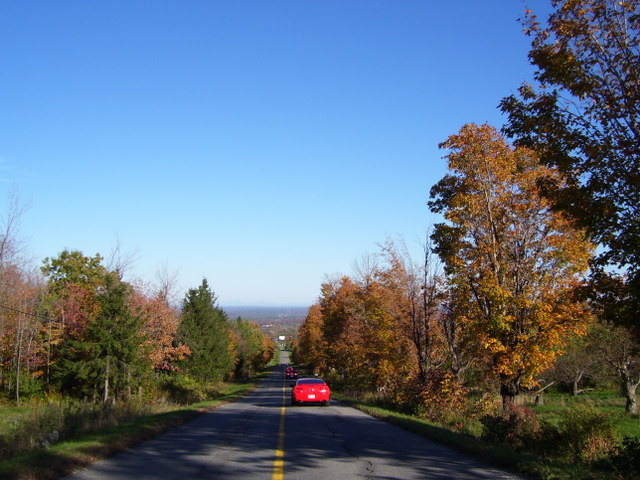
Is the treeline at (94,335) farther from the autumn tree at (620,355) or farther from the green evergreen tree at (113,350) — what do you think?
the autumn tree at (620,355)

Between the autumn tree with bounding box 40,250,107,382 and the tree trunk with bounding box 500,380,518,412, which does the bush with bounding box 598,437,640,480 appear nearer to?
the tree trunk with bounding box 500,380,518,412

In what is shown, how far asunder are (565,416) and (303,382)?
15658 millimetres

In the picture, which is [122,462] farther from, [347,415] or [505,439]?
[347,415]

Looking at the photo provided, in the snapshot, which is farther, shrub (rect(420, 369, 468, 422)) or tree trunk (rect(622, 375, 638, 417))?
tree trunk (rect(622, 375, 638, 417))

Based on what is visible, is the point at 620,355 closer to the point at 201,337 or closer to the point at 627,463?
the point at 627,463

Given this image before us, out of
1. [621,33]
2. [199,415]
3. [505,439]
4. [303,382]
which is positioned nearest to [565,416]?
[505,439]

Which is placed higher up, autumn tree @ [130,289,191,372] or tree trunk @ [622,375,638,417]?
autumn tree @ [130,289,191,372]

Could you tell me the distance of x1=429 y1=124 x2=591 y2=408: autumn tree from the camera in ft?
55.8

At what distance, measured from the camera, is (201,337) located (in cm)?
5297

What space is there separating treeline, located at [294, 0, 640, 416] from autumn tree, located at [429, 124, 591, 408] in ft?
0.15

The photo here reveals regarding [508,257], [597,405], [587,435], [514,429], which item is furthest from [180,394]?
[597,405]

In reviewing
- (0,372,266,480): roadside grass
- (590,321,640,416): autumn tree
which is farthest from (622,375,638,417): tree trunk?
(0,372,266,480): roadside grass

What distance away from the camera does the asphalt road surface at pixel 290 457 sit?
8375mm

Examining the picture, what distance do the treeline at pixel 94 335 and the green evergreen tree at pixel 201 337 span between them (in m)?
0.11
